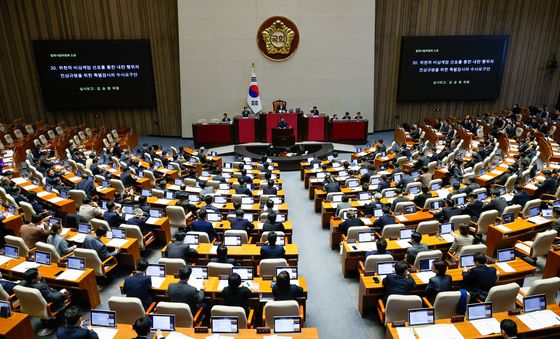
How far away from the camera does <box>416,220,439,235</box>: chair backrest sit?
782cm

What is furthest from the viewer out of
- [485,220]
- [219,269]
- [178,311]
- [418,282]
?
[485,220]

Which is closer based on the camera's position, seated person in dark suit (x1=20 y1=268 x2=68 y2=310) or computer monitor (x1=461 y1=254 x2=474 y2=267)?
seated person in dark suit (x1=20 y1=268 x2=68 y2=310)

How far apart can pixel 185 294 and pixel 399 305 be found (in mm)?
3031

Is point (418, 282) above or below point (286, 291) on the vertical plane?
below

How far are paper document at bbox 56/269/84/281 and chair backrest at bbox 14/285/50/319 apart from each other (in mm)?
592

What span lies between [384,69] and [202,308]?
18075mm

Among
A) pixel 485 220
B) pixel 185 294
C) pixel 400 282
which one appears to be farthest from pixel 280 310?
pixel 485 220

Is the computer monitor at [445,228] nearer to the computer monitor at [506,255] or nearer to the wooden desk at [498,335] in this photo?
the computer monitor at [506,255]

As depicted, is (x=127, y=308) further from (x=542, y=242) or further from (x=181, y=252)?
(x=542, y=242)

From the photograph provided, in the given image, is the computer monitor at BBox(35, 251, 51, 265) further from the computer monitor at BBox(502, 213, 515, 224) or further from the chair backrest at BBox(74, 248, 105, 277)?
the computer monitor at BBox(502, 213, 515, 224)

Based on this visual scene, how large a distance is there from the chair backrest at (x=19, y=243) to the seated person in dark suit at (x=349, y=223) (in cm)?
604

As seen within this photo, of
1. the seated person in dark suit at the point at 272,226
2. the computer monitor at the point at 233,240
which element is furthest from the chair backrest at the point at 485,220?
the computer monitor at the point at 233,240

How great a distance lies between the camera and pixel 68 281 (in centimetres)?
640

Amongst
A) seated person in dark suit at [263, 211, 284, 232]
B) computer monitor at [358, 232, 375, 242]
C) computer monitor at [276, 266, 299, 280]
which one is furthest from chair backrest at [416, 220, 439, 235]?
computer monitor at [276, 266, 299, 280]
